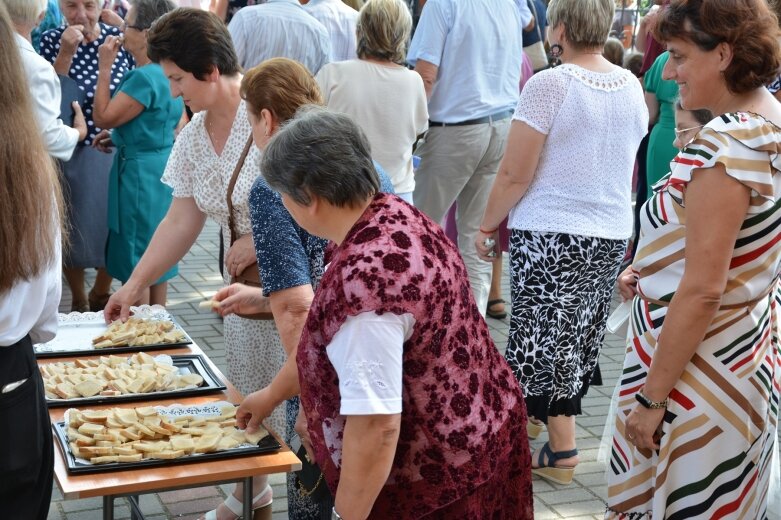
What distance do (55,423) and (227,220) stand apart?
1030mm

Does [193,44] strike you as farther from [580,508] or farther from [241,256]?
[580,508]

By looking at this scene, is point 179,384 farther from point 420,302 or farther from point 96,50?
point 96,50

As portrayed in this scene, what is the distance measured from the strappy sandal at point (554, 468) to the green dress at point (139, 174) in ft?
7.42

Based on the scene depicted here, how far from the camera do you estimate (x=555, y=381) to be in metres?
3.98

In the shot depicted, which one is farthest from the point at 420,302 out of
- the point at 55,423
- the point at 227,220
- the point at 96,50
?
the point at 96,50

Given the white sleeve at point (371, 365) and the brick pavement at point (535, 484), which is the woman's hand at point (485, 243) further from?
the white sleeve at point (371, 365)

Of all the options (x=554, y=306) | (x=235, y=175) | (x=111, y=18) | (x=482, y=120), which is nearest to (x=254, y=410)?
(x=235, y=175)

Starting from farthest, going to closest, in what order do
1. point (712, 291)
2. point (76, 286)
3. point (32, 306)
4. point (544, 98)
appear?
1. point (76, 286)
2. point (544, 98)
3. point (712, 291)
4. point (32, 306)

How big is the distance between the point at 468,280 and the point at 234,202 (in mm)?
1335

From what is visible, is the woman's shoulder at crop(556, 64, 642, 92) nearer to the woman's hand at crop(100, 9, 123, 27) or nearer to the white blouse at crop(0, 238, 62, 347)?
the white blouse at crop(0, 238, 62, 347)

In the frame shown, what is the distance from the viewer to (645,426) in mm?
2449

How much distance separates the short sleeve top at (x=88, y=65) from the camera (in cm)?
584

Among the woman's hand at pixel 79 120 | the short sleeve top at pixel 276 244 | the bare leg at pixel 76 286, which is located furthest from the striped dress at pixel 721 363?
the bare leg at pixel 76 286

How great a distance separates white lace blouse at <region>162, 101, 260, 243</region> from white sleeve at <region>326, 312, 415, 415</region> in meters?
1.42
